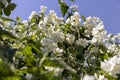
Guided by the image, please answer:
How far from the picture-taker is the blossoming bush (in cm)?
86

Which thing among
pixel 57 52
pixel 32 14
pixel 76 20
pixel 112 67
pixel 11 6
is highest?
pixel 32 14

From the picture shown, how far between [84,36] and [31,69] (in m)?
2.26

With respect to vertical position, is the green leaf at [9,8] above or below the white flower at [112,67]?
above

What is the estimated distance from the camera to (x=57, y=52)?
6.44 ft

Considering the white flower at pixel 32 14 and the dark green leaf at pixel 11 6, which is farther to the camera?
the white flower at pixel 32 14

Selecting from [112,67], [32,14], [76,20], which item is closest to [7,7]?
[112,67]

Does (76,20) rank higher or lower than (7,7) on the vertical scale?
higher

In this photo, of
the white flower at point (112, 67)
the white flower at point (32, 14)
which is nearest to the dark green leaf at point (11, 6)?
the white flower at point (112, 67)

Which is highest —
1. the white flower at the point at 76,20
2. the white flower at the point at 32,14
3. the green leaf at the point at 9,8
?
the white flower at the point at 32,14

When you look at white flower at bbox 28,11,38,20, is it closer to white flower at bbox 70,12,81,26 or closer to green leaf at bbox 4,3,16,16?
white flower at bbox 70,12,81,26

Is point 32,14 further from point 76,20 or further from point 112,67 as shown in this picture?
point 112,67

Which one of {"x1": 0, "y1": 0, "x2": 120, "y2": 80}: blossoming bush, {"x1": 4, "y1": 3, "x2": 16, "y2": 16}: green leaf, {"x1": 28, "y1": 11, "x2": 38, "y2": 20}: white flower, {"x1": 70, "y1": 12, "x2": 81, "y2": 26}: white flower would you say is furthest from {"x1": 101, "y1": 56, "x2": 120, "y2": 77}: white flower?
{"x1": 28, "y1": 11, "x2": 38, "y2": 20}: white flower

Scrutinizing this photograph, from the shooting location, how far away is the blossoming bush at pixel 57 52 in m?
0.86

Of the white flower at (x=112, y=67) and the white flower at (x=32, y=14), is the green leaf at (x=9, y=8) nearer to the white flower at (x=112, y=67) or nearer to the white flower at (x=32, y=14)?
the white flower at (x=112, y=67)
